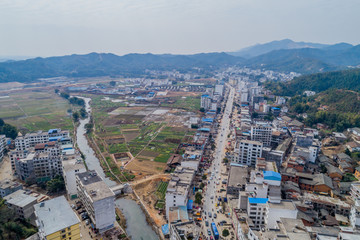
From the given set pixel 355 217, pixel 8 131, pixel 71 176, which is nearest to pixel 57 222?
pixel 71 176

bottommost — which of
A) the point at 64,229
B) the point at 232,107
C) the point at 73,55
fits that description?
the point at 232,107

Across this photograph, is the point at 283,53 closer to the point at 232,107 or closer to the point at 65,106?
the point at 232,107

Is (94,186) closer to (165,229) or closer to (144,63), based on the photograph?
(165,229)

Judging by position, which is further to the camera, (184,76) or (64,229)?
(184,76)

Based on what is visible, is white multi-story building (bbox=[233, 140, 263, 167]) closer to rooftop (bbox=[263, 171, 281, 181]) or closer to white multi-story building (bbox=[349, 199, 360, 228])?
rooftop (bbox=[263, 171, 281, 181])

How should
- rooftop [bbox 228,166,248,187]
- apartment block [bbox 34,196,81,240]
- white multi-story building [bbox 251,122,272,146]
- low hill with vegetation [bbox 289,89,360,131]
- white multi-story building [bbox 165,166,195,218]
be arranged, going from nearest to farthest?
apartment block [bbox 34,196,81,240] → white multi-story building [bbox 165,166,195,218] → rooftop [bbox 228,166,248,187] → white multi-story building [bbox 251,122,272,146] → low hill with vegetation [bbox 289,89,360,131]

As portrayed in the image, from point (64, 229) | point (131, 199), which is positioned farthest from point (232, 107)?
point (64, 229)

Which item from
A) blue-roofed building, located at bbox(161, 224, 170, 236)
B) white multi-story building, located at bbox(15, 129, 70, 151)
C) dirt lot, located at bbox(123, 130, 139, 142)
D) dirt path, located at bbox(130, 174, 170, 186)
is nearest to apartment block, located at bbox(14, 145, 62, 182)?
white multi-story building, located at bbox(15, 129, 70, 151)

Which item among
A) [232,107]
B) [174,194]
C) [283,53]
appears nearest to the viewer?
[174,194]
